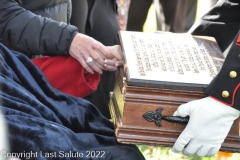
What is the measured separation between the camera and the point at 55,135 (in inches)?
44.4

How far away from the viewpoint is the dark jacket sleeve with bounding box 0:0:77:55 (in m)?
1.53

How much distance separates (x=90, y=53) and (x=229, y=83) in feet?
1.61

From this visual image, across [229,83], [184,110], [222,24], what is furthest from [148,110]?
[222,24]

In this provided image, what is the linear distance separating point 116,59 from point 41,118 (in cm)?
40

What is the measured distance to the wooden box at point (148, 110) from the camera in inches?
47.5

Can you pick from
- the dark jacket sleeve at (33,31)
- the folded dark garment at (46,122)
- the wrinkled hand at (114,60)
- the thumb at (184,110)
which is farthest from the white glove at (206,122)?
the dark jacket sleeve at (33,31)

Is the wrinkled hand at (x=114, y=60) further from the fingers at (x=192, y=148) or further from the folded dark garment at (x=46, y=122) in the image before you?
the fingers at (x=192, y=148)

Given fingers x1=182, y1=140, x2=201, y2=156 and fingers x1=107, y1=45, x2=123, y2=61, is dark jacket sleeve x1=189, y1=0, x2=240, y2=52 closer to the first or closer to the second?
fingers x1=107, y1=45, x2=123, y2=61

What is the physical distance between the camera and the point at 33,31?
154 cm

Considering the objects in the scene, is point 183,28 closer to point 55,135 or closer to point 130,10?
point 130,10

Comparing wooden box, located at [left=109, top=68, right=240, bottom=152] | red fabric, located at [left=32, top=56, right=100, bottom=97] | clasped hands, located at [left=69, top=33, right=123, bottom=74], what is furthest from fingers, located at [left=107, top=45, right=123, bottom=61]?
wooden box, located at [left=109, top=68, right=240, bottom=152]

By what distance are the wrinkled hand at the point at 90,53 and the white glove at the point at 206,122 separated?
38cm

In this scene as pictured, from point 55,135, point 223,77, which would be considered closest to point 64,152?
point 55,135

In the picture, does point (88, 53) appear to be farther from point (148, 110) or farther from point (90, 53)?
point (148, 110)
